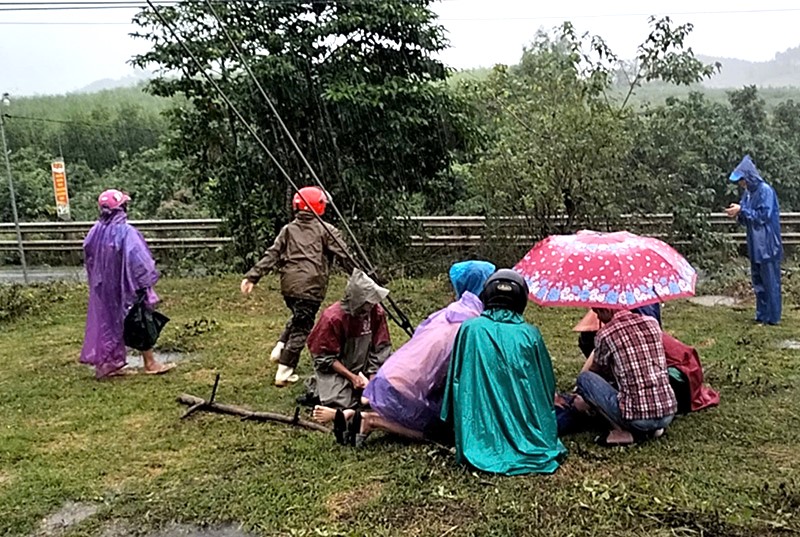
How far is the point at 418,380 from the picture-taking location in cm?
398

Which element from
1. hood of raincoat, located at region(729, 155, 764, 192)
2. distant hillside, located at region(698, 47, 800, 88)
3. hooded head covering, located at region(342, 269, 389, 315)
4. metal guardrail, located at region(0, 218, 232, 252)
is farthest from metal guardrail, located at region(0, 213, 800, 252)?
distant hillside, located at region(698, 47, 800, 88)

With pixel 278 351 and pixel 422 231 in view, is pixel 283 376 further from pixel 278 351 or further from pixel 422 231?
pixel 422 231

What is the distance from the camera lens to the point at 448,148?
1073 centimetres

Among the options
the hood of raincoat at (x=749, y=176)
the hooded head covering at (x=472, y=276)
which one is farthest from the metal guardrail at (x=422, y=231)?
the hooded head covering at (x=472, y=276)

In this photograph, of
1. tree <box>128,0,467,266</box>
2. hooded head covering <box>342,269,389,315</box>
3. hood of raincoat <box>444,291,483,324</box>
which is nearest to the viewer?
hood of raincoat <box>444,291,483,324</box>

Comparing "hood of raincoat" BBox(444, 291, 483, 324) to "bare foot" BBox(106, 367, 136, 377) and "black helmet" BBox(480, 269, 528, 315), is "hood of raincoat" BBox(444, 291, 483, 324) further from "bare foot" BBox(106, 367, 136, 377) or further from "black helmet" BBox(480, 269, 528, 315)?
"bare foot" BBox(106, 367, 136, 377)

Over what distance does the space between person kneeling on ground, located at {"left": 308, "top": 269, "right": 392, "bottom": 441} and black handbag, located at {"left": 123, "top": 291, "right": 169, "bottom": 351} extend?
5.50ft

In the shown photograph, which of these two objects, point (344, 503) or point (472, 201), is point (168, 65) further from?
→ point (344, 503)

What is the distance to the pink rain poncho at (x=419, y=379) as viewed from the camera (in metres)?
3.98

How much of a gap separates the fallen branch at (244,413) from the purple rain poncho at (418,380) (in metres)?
0.51

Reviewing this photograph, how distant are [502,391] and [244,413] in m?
1.77

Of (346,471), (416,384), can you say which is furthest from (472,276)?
(346,471)

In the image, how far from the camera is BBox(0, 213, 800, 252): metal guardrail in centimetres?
938

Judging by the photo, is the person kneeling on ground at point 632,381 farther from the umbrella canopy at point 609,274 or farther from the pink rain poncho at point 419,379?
the pink rain poncho at point 419,379
